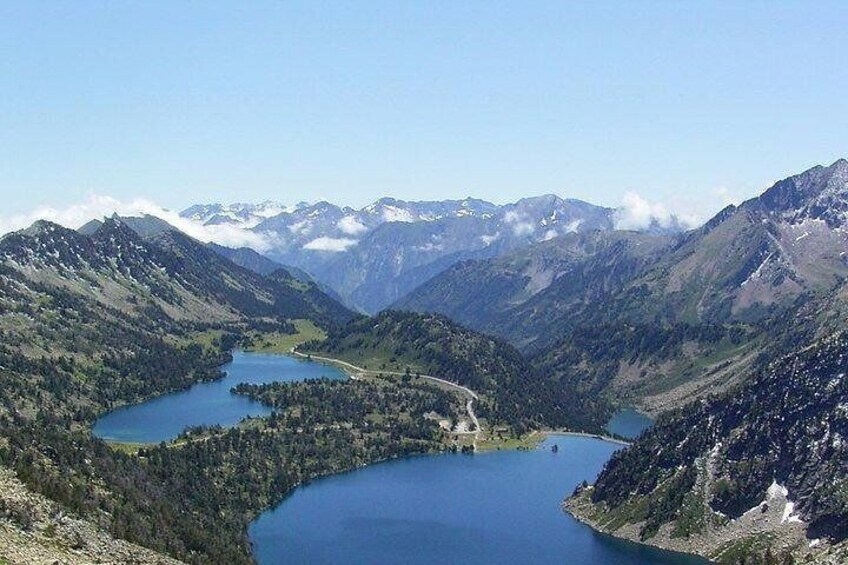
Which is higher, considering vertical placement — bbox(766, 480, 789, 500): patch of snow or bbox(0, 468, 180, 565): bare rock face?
bbox(0, 468, 180, 565): bare rock face

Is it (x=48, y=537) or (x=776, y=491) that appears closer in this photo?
(x=48, y=537)

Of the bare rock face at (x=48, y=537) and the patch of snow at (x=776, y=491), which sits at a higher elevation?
the bare rock face at (x=48, y=537)

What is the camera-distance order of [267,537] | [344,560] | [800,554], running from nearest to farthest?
[800,554], [344,560], [267,537]

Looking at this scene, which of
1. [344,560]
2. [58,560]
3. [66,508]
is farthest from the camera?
[344,560]

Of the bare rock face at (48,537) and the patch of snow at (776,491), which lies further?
the patch of snow at (776,491)

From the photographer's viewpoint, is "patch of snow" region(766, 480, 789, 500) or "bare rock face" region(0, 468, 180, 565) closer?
"bare rock face" region(0, 468, 180, 565)

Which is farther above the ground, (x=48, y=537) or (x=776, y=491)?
(x=48, y=537)

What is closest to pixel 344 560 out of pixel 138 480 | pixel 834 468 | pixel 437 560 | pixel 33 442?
pixel 437 560

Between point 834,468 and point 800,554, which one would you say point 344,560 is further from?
point 834,468
